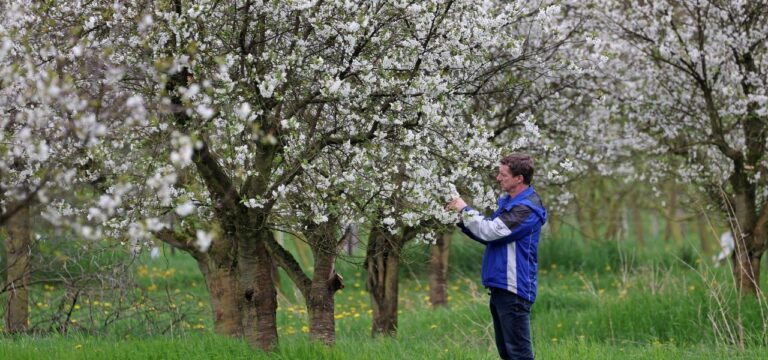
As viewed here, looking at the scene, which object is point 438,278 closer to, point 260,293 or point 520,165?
point 260,293

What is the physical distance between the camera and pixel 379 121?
20.8 ft

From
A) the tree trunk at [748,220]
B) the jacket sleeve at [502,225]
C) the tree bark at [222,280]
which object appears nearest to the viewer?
the jacket sleeve at [502,225]

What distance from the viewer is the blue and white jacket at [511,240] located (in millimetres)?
5945

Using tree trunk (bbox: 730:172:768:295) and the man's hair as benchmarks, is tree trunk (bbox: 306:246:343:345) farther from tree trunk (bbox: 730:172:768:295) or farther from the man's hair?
tree trunk (bbox: 730:172:768:295)

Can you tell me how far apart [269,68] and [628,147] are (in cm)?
755

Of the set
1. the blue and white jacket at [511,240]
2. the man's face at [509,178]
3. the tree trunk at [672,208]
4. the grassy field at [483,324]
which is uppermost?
the tree trunk at [672,208]

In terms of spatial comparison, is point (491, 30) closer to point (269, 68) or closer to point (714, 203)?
point (269, 68)

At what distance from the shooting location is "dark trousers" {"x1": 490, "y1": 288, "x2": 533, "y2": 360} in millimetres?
6062

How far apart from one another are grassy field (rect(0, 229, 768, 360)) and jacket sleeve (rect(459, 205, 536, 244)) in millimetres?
1405

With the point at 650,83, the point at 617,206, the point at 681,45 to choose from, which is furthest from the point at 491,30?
the point at 617,206

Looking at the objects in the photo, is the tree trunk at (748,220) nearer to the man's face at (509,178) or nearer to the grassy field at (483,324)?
the grassy field at (483,324)

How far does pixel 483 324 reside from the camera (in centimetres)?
1143

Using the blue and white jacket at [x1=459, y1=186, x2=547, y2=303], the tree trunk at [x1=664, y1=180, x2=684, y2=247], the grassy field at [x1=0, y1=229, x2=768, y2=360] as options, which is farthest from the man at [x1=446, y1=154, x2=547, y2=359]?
the tree trunk at [x1=664, y1=180, x2=684, y2=247]

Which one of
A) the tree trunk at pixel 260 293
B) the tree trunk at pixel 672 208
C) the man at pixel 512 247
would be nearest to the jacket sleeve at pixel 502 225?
the man at pixel 512 247
